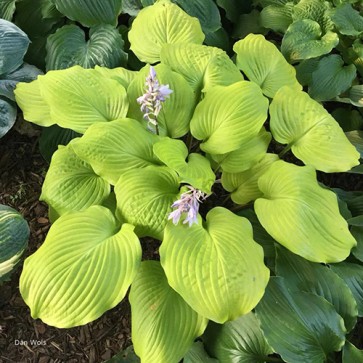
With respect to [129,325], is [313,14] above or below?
above

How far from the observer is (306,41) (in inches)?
65.4

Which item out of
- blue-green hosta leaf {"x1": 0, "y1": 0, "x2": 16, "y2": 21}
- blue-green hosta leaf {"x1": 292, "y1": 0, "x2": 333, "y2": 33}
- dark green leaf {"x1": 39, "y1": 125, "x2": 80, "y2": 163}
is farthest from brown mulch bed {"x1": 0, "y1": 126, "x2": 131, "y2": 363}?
blue-green hosta leaf {"x1": 292, "y1": 0, "x2": 333, "y2": 33}

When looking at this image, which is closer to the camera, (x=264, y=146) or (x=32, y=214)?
(x=264, y=146)

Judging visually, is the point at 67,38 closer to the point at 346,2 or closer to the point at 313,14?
the point at 313,14

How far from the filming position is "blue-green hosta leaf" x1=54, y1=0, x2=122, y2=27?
1609 millimetres

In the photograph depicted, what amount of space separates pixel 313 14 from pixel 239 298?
1095 millimetres

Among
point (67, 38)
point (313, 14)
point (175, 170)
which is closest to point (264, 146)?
point (175, 170)

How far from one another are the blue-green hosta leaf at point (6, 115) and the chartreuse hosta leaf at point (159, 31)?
428mm

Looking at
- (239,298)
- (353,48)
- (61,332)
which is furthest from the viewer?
(353,48)

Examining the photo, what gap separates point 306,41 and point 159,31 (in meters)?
0.50

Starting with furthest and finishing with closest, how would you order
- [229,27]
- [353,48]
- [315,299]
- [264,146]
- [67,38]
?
[229,27] < [353,48] < [67,38] < [264,146] < [315,299]

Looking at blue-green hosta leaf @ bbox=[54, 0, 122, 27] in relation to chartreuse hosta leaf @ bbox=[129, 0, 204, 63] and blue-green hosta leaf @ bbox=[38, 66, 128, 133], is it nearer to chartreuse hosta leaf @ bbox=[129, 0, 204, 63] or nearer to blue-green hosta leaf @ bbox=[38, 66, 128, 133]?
chartreuse hosta leaf @ bbox=[129, 0, 204, 63]

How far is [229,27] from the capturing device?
1983 millimetres

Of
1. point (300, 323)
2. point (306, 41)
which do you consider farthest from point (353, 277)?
point (306, 41)
